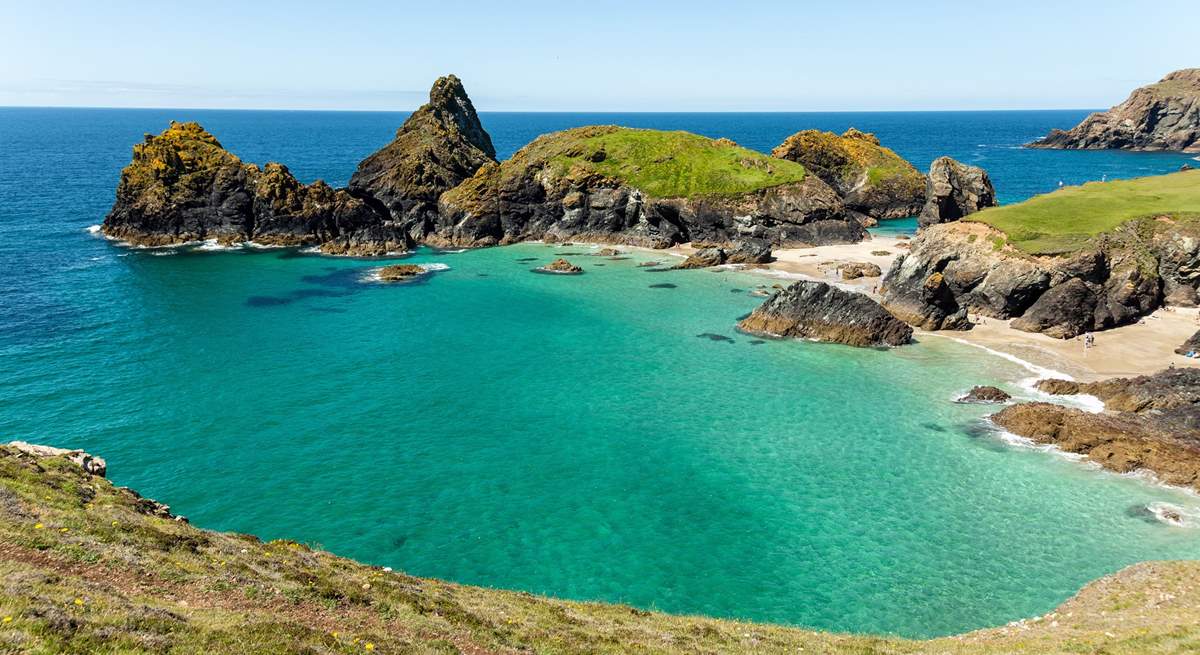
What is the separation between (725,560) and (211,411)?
36.3m

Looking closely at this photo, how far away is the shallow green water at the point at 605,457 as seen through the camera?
30.7m

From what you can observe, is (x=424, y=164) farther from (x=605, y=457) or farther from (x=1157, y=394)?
(x=1157, y=394)

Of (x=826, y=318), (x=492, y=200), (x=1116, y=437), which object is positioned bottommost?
(x=1116, y=437)

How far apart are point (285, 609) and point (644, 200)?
96.0 m

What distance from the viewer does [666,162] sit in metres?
115

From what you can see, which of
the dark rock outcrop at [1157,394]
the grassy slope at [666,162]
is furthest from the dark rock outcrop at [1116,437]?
the grassy slope at [666,162]

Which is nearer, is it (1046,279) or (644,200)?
(1046,279)

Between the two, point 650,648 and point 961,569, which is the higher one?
point 650,648

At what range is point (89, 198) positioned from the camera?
138 metres

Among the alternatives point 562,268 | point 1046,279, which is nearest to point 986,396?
point 1046,279

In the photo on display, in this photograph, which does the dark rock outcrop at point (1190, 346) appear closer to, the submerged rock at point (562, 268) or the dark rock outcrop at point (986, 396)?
the dark rock outcrop at point (986, 396)

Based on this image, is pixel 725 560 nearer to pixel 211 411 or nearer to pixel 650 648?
pixel 650 648

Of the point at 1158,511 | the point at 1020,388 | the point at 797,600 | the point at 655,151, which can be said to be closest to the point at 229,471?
the point at 797,600

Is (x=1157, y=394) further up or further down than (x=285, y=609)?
further down
